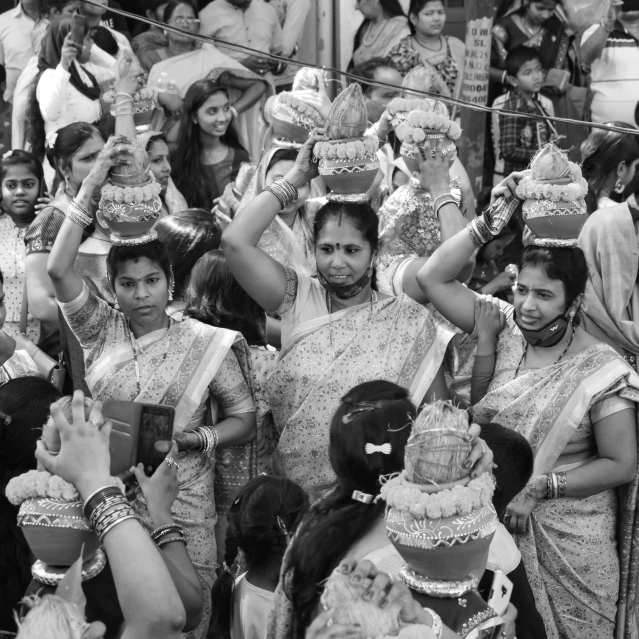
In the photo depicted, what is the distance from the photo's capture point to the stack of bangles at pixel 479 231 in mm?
3600

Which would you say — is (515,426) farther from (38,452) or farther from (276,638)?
(38,452)

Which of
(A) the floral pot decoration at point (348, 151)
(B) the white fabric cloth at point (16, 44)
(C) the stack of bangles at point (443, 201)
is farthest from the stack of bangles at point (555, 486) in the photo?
(B) the white fabric cloth at point (16, 44)

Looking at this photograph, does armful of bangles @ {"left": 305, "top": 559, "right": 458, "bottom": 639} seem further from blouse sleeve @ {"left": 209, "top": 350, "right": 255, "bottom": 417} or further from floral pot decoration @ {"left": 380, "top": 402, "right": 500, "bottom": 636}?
blouse sleeve @ {"left": 209, "top": 350, "right": 255, "bottom": 417}

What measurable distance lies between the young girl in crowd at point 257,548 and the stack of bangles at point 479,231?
112cm

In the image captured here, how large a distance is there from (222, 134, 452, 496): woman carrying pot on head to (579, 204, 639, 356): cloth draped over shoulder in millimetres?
909

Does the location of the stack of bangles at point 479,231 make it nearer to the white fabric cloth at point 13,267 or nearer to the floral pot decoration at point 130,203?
the floral pot decoration at point 130,203

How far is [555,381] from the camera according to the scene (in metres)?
3.55

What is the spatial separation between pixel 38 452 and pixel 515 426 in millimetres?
1835

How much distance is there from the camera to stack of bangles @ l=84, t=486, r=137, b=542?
211 cm

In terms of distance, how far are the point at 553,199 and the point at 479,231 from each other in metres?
0.27

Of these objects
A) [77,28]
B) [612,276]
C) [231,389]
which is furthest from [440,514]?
[77,28]

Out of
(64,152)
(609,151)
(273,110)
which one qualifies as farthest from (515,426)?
(64,152)

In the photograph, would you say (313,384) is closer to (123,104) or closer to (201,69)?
(123,104)

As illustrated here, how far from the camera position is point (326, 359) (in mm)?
3650
